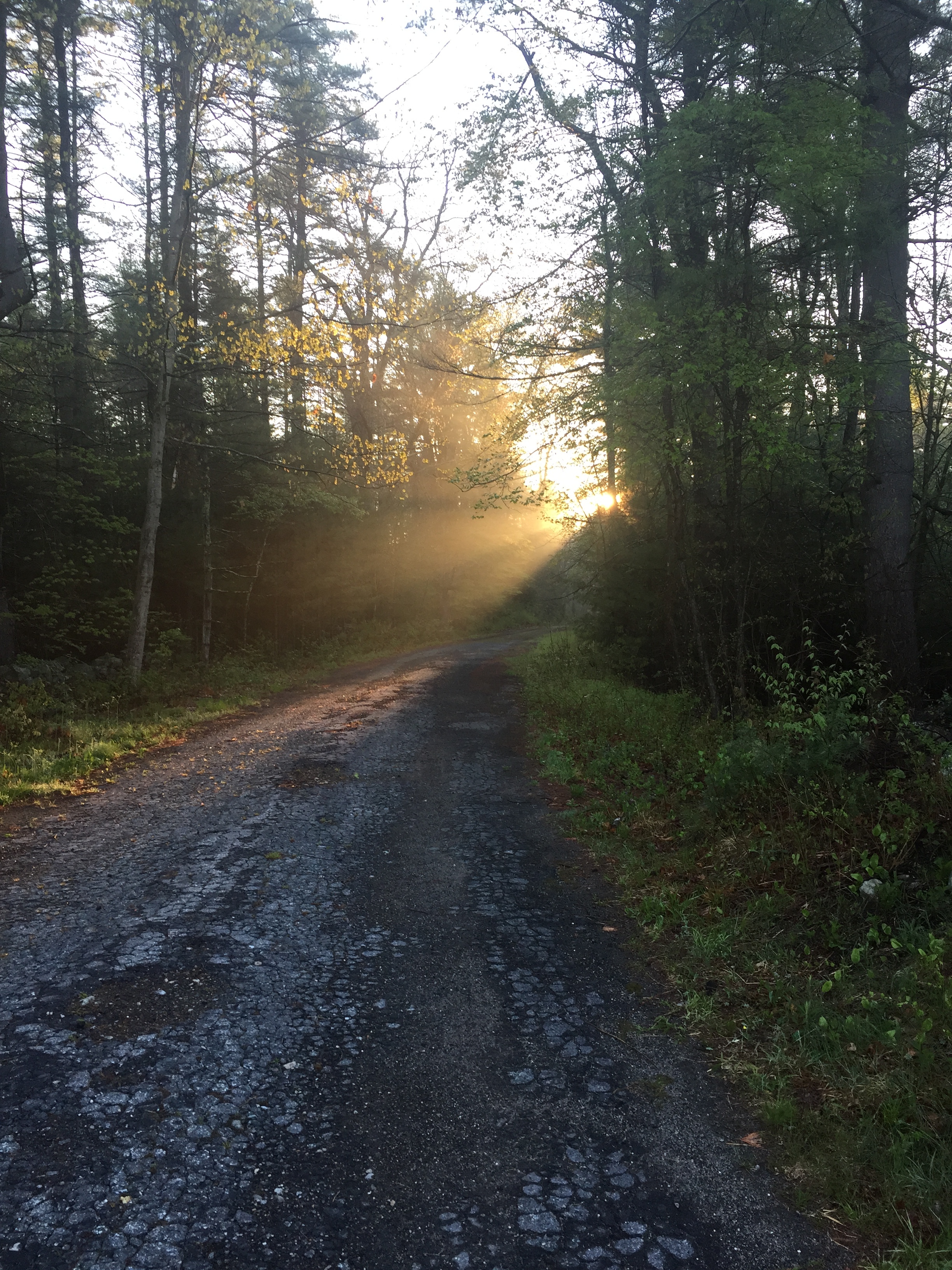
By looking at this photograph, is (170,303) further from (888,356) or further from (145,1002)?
(145,1002)

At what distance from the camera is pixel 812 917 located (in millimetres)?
4500

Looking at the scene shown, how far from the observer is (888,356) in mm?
8953

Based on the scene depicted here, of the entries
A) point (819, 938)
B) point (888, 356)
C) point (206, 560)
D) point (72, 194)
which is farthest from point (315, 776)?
point (72, 194)

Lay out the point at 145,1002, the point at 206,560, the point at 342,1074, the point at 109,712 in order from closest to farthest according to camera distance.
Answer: the point at 342,1074, the point at 145,1002, the point at 109,712, the point at 206,560

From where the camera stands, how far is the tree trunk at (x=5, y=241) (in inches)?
440

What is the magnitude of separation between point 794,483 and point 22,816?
1053 cm

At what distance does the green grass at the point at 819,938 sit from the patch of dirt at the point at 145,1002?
2.38 meters

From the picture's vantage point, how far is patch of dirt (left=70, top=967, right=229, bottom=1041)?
3.43 metres

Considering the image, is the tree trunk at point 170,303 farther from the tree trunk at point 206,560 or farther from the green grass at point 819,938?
the green grass at point 819,938

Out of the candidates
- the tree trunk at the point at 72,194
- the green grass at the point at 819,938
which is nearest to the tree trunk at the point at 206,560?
the tree trunk at the point at 72,194

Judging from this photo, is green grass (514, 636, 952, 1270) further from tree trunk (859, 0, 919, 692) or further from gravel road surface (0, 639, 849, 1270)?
tree trunk (859, 0, 919, 692)

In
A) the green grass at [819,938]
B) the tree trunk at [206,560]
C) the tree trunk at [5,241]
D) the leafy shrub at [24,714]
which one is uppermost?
the tree trunk at [5,241]

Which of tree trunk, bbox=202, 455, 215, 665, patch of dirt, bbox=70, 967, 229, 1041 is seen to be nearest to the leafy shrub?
patch of dirt, bbox=70, 967, 229, 1041

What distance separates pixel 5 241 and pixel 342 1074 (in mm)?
13696
